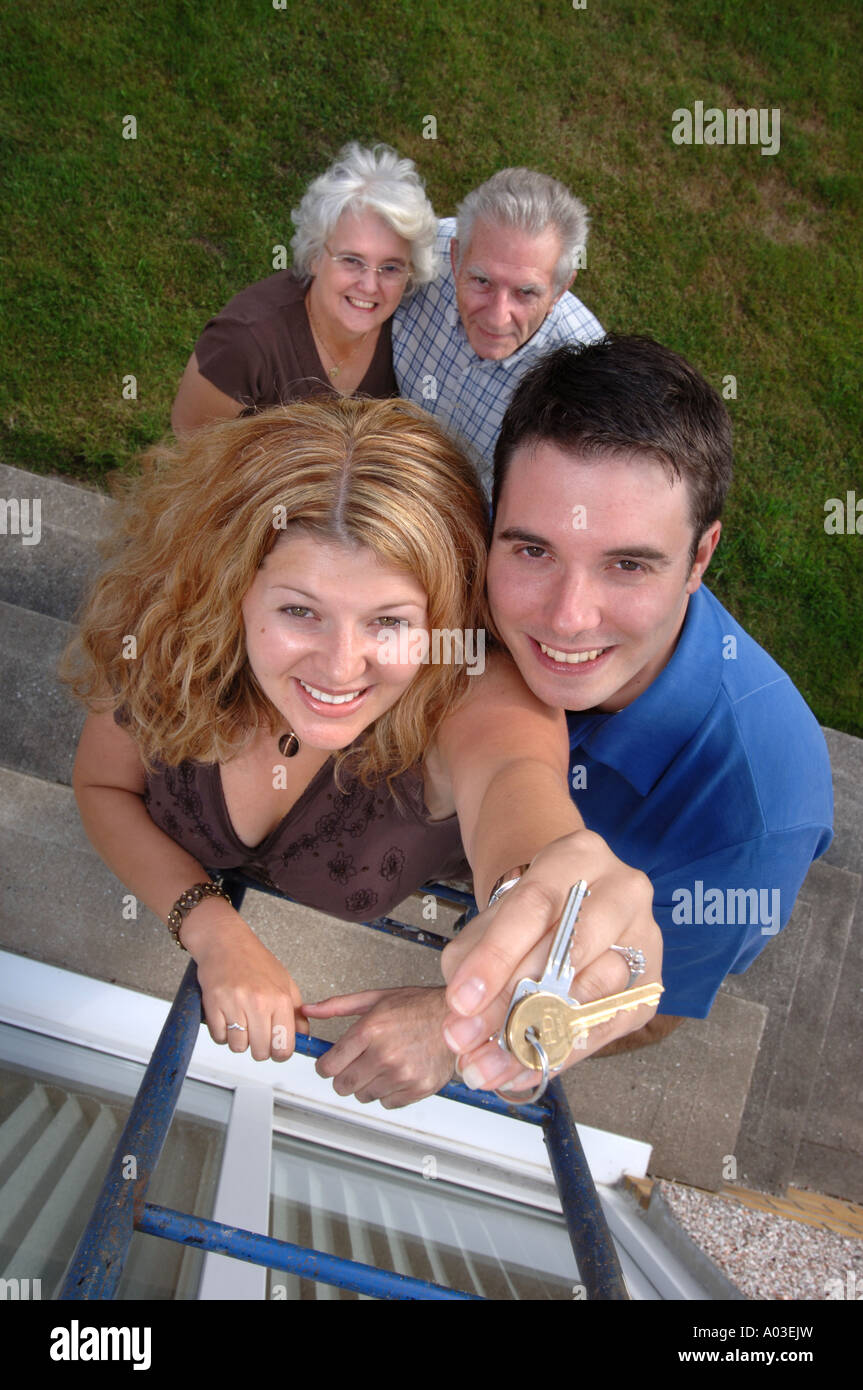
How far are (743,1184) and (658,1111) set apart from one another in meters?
0.52

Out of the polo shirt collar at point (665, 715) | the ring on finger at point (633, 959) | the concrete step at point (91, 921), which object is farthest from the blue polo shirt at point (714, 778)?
the concrete step at point (91, 921)

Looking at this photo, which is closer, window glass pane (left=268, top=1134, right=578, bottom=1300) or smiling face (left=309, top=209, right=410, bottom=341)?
window glass pane (left=268, top=1134, right=578, bottom=1300)

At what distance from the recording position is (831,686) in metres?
4.38

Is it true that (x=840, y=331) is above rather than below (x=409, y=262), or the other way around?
above

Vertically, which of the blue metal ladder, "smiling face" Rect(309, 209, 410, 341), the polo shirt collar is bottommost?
the blue metal ladder

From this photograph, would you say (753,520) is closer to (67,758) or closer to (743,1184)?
(743,1184)

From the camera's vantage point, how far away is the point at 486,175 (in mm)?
4637

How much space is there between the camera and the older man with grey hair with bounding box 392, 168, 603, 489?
256 cm

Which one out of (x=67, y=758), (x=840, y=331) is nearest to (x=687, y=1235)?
(x=67, y=758)

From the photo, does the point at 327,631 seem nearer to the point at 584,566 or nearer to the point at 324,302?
the point at 584,566

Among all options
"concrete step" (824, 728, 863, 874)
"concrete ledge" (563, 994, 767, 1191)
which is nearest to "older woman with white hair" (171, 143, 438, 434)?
"concrete ledge" (563, 994, 767, 1191)

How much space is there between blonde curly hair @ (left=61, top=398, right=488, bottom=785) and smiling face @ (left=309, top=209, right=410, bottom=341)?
860 millimetres

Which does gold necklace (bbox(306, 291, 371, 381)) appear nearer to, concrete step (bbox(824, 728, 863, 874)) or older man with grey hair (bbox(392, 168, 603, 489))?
older man with grey hair (bbox(392, 168, 603, 489))

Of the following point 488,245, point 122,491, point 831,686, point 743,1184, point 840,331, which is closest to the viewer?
point 122,491
